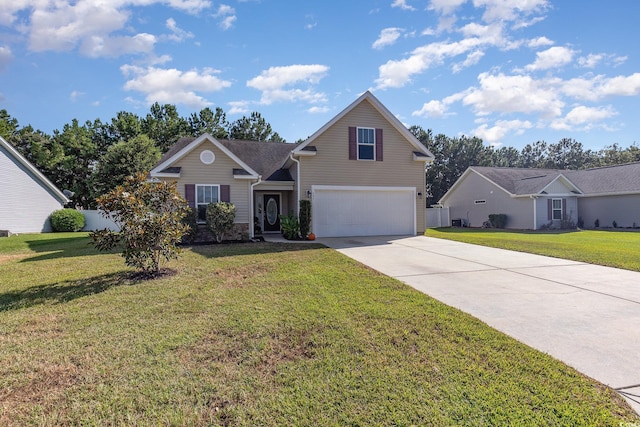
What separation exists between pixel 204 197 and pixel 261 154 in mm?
5413

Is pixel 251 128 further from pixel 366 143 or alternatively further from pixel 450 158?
pixel 450 158

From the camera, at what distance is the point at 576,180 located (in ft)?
89.5

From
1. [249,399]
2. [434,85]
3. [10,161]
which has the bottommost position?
[249,399]

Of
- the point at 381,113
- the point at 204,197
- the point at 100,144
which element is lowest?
the point at 204,197

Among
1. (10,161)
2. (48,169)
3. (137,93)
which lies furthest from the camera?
(48,169)

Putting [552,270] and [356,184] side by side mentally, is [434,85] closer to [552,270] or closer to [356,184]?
[356,184]

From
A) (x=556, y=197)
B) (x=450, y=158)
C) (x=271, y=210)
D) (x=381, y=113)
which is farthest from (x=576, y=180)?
(x=271, y=210)

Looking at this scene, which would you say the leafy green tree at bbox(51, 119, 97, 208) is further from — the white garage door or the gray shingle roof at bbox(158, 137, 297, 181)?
the white garage door

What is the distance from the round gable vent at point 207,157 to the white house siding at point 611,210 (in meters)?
26.1

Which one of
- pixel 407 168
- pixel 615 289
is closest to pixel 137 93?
pixel 407 168

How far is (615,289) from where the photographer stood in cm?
581

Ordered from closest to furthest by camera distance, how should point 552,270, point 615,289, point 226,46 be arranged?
point 615,289
point 552,270
point 226,46

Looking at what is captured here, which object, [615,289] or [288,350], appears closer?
[288,350]

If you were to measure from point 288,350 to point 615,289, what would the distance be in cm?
587
